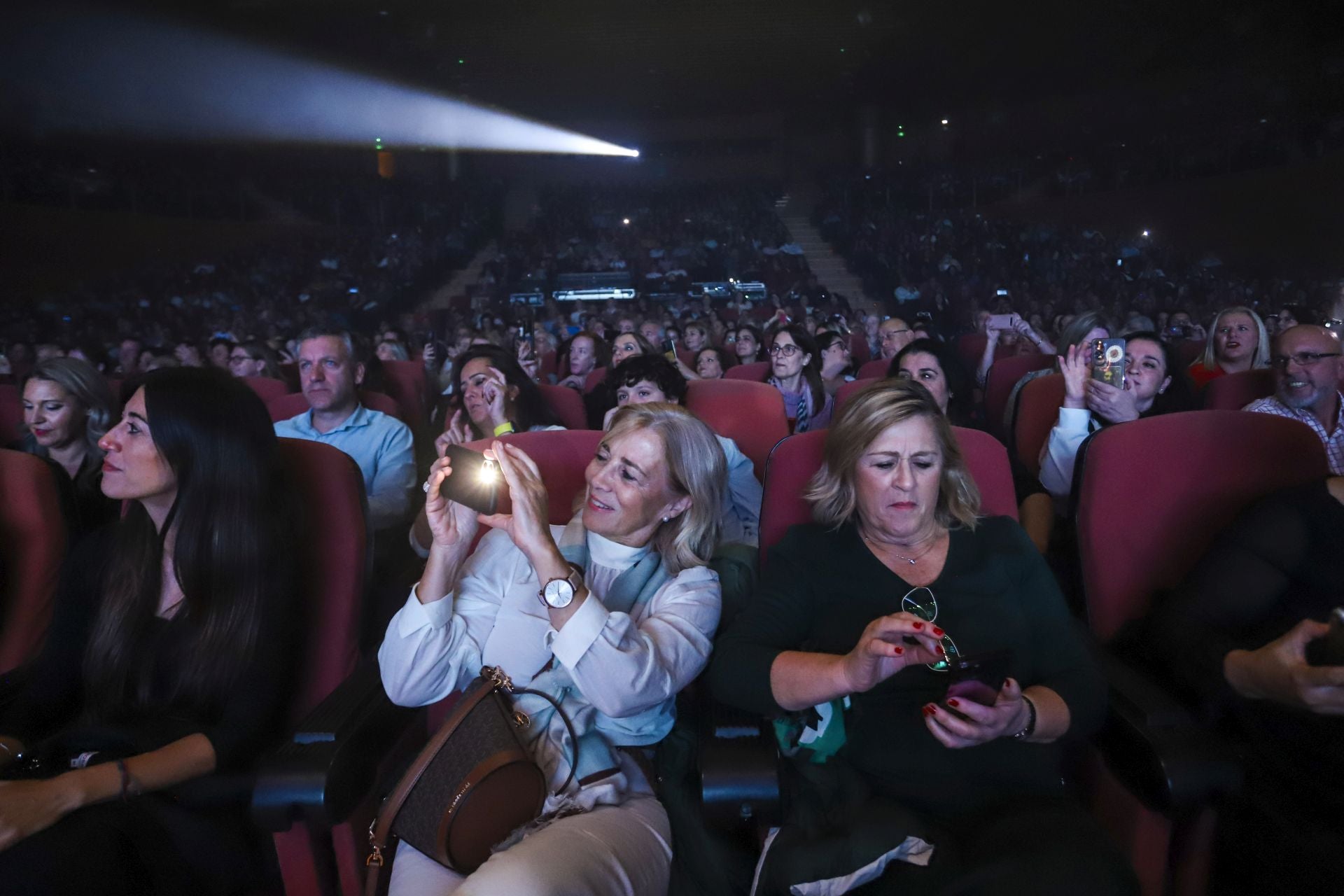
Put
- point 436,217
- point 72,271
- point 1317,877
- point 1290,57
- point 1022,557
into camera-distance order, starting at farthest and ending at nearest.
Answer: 1. point 436,217
2. point 1290,57
3. point 72,271
4. point 1022,557
5. point 1317,877

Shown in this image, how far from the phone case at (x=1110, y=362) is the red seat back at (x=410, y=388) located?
304 cm

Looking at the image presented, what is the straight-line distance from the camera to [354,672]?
1.52m

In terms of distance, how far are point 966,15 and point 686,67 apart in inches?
175

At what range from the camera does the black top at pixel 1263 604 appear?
1304 mm

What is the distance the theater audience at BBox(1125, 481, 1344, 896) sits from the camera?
4.03ft

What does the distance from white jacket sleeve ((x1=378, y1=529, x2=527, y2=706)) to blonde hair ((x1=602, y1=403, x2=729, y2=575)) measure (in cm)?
32

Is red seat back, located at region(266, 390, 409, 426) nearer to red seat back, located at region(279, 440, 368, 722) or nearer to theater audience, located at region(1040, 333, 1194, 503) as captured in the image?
red seat back, located at region(279, 440, 368, 722)

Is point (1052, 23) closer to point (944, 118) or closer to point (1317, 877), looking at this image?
point (944, 118)

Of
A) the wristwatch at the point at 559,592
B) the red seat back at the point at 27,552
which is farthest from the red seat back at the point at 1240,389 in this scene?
the red seat back at the point at 27,552

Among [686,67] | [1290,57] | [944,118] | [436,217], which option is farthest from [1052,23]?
[436,217]

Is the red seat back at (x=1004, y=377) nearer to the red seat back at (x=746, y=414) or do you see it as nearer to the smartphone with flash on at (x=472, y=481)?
the red seat back at (x=746, y=414)

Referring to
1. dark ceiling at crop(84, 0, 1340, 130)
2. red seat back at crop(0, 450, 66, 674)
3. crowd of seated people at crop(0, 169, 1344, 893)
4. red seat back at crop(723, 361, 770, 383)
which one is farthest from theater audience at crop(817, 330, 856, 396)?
dark ceiling at crop(84, 0, 1340, 130)

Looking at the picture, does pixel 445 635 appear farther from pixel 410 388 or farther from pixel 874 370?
pixel 874 370

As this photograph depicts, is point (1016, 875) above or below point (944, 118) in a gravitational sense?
below
